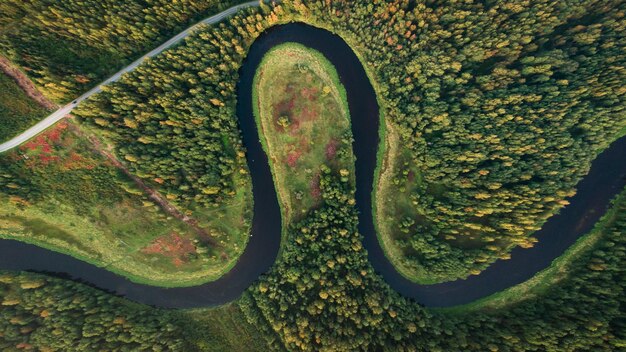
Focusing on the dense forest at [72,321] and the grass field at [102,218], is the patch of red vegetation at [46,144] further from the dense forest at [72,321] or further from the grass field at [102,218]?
the dense forest at [72,321]

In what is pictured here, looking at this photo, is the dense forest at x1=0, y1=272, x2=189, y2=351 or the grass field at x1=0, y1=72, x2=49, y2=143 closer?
the dense forest at x1=0, y1=272, x2=189, y2=351

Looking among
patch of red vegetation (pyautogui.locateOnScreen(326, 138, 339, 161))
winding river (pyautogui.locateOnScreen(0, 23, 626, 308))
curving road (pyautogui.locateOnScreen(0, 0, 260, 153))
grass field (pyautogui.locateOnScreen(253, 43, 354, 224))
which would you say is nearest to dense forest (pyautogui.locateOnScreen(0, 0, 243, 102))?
curving road (pyautogui.locateOnScreen(0, 0, 260, 153))

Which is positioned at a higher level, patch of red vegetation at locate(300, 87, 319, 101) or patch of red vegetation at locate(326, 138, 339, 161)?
patch of red vegetation at locate(300, 87, 319, 101)

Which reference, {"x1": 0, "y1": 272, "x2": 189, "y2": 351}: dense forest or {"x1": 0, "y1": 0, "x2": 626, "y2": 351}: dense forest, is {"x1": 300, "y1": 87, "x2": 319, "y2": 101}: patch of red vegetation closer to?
{"x1": 0, "y1": 0, "x2": 626, "y2": 351}: dense forest

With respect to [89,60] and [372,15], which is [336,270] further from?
[89,60]

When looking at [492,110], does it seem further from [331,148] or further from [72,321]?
[72,321]

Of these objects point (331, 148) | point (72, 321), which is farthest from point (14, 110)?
point (331, 148)

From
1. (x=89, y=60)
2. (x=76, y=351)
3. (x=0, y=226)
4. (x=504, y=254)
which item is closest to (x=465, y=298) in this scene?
(x=504, y=254)

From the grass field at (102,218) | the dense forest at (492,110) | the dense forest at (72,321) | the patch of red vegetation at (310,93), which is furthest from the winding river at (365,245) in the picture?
the patch of red vegetation at (310,93)
